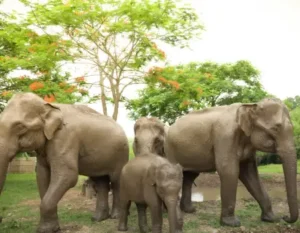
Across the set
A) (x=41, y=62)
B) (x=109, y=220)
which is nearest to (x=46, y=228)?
(x=109, y=220)

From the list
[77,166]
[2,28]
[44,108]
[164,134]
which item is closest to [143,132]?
[164,134]

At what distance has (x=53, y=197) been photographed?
20.9 ft

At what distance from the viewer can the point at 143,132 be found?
844cm

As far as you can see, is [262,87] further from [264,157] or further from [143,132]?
[143,132]

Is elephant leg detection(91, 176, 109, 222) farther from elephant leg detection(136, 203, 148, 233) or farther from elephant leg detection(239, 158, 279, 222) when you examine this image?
elephant leg detection(239, 158, 279, 222)

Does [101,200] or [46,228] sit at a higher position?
[101,200]

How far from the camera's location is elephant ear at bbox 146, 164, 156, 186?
5.81 meters

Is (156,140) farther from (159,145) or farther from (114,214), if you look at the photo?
(114,214)

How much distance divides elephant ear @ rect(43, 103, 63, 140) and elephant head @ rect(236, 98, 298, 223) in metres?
3.18

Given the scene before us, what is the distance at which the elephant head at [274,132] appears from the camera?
667cm

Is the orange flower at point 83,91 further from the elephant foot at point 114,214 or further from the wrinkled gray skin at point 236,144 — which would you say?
the elephant foot at point 114,214

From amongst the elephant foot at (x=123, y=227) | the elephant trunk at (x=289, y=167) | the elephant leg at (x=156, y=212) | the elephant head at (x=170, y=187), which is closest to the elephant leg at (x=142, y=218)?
the elephant foot at (x=123, y=227)

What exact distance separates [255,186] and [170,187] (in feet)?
9.84

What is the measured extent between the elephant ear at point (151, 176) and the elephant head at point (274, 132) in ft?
6.66
